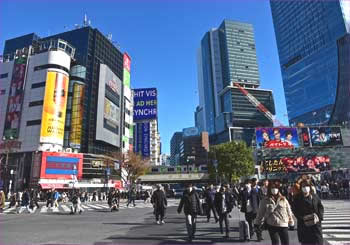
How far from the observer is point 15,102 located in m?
56.3

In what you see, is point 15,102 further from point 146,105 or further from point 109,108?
point 146,105

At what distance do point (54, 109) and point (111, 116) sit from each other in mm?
16842

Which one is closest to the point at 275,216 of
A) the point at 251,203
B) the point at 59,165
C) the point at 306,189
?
the point at 306,189

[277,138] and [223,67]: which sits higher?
[223,67]

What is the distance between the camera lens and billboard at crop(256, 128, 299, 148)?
4075cm

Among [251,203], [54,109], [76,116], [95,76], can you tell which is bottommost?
[251,203]

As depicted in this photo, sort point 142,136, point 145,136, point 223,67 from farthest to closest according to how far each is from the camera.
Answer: point 223,67 → point 142,136 → point 145,136

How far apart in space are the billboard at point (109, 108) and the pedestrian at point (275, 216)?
2312 inches

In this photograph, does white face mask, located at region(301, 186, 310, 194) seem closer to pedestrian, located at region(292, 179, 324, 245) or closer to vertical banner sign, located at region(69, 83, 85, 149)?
pedestrian, located at region(292, 179, 324, 245)

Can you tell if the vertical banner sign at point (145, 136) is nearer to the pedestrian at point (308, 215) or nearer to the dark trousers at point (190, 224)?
the dark trousers at point (190, 224)

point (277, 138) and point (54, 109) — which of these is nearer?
point (277, 138)

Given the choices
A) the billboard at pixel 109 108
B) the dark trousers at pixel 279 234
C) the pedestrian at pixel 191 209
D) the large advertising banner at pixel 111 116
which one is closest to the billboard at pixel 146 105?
the billboard at pixel 109 108

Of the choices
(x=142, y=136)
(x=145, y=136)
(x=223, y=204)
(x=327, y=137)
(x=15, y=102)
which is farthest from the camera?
(x=142, y=136)

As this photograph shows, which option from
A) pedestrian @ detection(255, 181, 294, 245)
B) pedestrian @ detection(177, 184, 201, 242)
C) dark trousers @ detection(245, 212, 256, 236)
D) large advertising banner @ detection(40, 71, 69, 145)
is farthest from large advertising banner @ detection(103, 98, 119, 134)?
pedestrian @ detection(255, 181, 294, 245)
